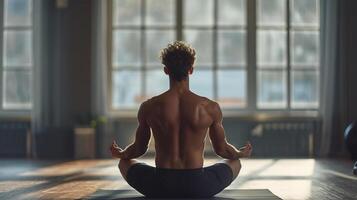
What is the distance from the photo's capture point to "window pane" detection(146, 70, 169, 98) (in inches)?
300

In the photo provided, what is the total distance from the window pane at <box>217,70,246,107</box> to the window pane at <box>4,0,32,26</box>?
2.78 m

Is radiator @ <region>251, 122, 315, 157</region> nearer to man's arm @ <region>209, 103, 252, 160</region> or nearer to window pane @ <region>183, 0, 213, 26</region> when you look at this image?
window pane @ <region>183, 0, 213, 26</region>

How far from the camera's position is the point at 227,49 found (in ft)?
25.1

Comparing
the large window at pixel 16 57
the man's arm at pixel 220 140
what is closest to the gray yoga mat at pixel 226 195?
the man's arm at pixel 220 140

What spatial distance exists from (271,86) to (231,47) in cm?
77

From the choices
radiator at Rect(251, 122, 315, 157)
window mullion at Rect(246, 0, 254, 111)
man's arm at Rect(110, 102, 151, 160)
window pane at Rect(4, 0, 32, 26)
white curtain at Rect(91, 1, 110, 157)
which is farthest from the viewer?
window pane at Rect(4, 0, 32, 26)

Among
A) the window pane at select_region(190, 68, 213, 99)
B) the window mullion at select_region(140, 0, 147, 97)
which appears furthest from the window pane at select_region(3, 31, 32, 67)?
the window pane at select_region(190, 68, 213, 99)

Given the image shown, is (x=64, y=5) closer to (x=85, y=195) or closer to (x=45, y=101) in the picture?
(x=45, y=101)

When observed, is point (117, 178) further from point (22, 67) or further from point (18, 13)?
point (18, 13)

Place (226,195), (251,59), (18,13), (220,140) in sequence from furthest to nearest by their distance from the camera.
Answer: (18,13)
(251,59)
(226,195)
(220,140)

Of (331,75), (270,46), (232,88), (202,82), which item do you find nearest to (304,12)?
(270,46)

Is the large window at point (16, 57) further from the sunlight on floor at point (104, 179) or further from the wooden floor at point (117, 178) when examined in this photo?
the sunlight on floor at point (104, 179)

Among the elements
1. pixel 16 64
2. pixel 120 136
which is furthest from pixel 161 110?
pixel 16 64

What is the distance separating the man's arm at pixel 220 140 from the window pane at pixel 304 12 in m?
4.98
